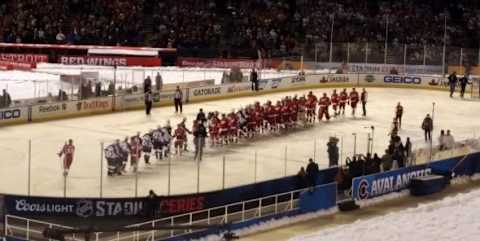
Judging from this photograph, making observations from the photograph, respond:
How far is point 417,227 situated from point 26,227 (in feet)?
27.1

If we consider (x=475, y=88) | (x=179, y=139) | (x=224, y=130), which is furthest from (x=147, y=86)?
(x=475, y=88)

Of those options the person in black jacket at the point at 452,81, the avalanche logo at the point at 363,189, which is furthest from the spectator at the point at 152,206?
the person in black jacket at the point at 452,81

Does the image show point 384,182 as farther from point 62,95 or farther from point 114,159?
point 62,95

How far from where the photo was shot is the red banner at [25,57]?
48719mm

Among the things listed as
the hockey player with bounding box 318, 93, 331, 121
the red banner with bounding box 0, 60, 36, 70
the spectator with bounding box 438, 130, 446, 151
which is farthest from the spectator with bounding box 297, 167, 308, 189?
the red banner with bounding box 0, 60, 36, 70

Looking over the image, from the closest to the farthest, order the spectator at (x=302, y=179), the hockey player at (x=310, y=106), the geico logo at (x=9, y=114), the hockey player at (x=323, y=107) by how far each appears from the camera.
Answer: the spectator at (x=302, y=179)
the geico logo at (x=9, y=114)
the hockey player at (x=310, y=106)
the hockey player at (x=323, y=107)

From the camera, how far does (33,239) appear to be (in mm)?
19828

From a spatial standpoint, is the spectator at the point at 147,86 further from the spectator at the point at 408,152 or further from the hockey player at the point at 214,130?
the spectator at the point at 408,152

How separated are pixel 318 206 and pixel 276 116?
9.79m

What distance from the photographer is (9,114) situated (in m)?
34.2

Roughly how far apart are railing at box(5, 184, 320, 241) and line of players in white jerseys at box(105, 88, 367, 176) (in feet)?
8.73

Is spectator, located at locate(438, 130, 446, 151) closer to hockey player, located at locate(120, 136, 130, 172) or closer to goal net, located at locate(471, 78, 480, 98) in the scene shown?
hockey player, located at locate(120, 136, 130, 172)

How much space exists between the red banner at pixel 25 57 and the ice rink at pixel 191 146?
12252 mm

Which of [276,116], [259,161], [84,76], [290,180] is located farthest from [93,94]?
[290,180]
